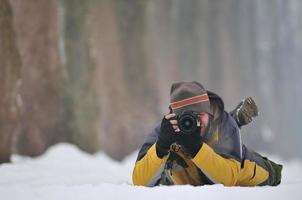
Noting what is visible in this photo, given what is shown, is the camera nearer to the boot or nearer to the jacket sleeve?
the jacket sleeve

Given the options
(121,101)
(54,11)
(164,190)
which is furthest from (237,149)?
(121,101)

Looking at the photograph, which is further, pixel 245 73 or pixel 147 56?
pixel 245 73

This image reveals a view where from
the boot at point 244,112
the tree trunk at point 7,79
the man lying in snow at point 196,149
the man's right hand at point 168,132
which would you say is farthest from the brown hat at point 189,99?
the tree trunk at point 7,79

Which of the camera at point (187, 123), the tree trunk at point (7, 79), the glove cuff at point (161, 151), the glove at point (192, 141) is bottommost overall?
the tree trunk at point (7, 79)

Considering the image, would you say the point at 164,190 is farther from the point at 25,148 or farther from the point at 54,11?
the point at 54,11

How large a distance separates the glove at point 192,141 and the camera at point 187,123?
15 millimetres

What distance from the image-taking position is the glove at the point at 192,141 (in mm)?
2498

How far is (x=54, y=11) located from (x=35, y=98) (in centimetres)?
89

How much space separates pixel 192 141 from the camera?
2496mm

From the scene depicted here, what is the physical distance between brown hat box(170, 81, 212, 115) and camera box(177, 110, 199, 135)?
5.5 inches

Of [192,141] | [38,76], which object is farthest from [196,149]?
[38,76]

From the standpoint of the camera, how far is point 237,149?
106 inches

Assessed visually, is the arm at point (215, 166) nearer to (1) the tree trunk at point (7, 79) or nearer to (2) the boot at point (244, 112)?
(2) the boot at point (244, 112)

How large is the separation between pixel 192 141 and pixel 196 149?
3cm
